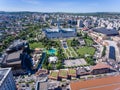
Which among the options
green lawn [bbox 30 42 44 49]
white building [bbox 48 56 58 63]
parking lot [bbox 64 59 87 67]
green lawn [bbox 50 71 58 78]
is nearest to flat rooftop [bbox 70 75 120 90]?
green lawn [bbox 50 71 58 78]

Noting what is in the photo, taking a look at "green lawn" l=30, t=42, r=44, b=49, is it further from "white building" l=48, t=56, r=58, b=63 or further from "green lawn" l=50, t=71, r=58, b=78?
"green lawn" l=50, t=71, r=58, b=78

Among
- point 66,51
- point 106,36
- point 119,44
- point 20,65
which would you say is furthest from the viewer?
point 106,36

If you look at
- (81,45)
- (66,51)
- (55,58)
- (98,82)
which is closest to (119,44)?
(81,45)

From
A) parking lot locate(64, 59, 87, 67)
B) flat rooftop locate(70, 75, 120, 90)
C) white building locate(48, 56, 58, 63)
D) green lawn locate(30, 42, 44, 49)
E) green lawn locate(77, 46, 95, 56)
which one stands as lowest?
parking lot locate(64, 59, 87, 67)

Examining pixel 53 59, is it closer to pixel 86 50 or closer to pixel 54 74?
pixel 54 74

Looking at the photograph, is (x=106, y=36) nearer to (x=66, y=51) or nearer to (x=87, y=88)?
(x=66, y=51)

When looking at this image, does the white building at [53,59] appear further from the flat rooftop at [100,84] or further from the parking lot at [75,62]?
the flat rooftop at [100,84]

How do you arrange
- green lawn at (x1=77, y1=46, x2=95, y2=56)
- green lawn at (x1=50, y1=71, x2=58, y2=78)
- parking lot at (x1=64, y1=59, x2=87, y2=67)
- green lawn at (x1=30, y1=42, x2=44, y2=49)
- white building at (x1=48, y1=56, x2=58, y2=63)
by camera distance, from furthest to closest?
green lawn at (x1=30, y1=42, x2=44, y2=49) → green lawn at (x1=77, y1=46, x2=95, y2=56) → white building at (x1=48, y1=56, x2=58, y2=63) → parking lot at (x1=64, y1=59, x2=87, y2=67) → green lawn at (x1=50, y1=71, x2=58, y2=78)

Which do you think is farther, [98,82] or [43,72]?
[43,72]
